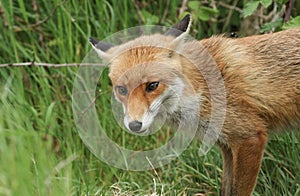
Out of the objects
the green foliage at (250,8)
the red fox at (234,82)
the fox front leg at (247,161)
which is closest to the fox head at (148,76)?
the red fox at (234,82)

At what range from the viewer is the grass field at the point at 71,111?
179 inches

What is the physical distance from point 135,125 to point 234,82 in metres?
0.85

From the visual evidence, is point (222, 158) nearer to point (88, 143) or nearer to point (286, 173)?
point (286, 173)

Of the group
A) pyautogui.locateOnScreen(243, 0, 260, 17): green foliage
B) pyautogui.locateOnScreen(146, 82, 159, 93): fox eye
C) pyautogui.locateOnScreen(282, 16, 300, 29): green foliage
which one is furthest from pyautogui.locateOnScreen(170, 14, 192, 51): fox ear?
pyautogui.locateOnScreen(282, 16, 300, 29): green foliage

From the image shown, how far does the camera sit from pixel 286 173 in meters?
4.70

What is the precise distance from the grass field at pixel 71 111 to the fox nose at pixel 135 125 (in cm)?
46

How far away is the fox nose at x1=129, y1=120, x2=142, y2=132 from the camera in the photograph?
151 inches

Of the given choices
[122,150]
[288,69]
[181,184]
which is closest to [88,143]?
[122,150]

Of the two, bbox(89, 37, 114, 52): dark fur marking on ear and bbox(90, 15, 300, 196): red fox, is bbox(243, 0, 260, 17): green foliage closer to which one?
bbox(90, 15, 300, 196): red fox

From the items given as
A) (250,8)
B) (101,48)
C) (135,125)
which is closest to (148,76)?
(135,125)

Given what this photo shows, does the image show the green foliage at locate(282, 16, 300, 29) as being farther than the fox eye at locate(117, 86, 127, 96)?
Yes

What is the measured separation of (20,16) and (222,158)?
8.81ft

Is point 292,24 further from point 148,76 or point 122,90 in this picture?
point 122,90

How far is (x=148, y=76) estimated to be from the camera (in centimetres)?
401
